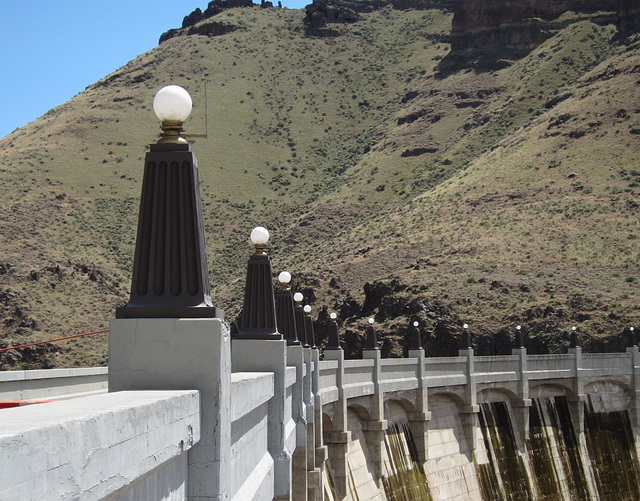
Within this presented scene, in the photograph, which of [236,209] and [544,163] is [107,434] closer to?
[544,163]

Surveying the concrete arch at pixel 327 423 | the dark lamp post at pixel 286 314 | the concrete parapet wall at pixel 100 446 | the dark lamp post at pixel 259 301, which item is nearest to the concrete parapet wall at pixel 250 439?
the dark lamp post at pixel 259 301

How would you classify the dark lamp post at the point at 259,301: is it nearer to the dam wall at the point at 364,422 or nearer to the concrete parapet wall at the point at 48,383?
the dam wall at the point at 364,422

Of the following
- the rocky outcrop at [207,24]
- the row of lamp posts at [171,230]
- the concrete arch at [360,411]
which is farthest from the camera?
the rocky outcrop at [207,24]

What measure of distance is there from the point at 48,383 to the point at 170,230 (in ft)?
32.6

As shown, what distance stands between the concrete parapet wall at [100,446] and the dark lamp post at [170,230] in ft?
3.20

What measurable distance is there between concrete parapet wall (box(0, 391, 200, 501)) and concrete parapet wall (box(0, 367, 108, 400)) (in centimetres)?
896

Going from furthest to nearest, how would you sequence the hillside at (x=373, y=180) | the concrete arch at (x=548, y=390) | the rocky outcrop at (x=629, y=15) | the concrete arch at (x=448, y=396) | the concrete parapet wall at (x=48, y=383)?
the rocky outcrop at (x=629, y=15)
the hillside at (x=373, y=180)
the concrete arch at (x=548, y=390)
the concrete arch at (x=448, y=396)
the concrete parapet wall at (x=48, y=383)

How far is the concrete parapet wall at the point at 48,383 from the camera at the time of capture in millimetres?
14098

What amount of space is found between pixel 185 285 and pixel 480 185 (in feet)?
248

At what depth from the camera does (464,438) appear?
37938mm

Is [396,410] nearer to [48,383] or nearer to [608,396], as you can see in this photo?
[608,396]

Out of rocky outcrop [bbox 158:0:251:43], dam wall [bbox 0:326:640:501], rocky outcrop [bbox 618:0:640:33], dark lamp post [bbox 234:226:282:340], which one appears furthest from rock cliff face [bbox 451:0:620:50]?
dark lamp post [bbox 234:226:282:340]

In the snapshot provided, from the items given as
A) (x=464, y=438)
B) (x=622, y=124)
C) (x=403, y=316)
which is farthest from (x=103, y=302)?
(x=622, y=124)

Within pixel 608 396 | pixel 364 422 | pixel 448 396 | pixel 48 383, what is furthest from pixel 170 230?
pixel 608 396
